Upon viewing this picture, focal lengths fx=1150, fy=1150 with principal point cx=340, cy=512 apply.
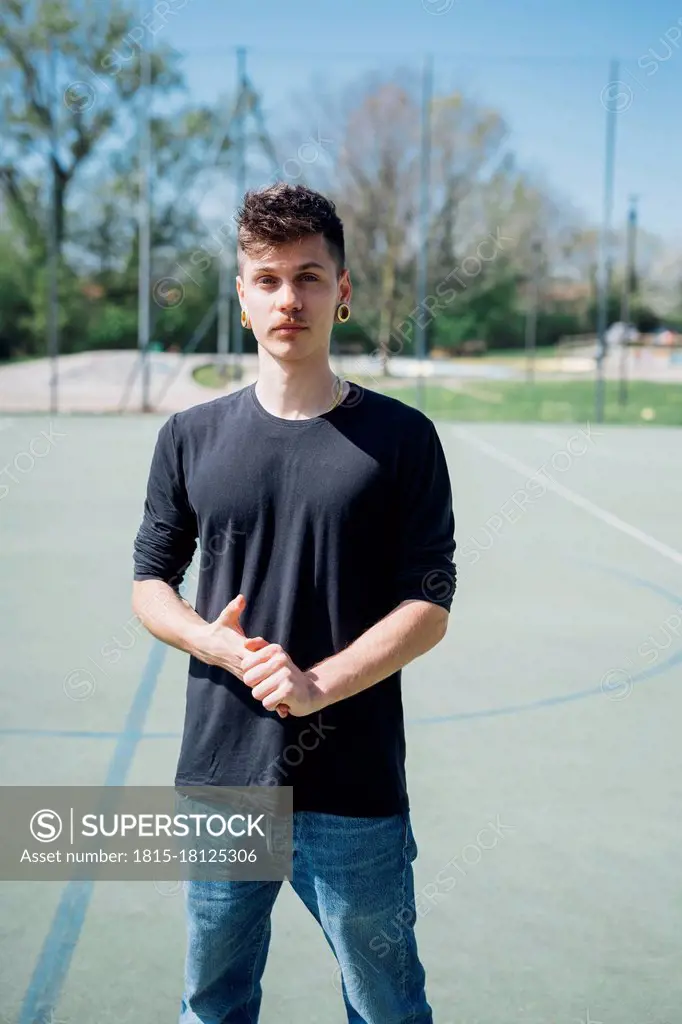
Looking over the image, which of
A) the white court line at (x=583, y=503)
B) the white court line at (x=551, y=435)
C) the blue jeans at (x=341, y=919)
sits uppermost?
the blue jeans at (x=341, y=919)

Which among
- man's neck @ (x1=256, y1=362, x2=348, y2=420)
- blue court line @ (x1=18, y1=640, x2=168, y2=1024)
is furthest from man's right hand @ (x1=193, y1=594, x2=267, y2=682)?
blue court line @ (x1=18, y1=640, x2=168, y2=1024)

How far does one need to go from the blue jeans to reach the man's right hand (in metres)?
0.30

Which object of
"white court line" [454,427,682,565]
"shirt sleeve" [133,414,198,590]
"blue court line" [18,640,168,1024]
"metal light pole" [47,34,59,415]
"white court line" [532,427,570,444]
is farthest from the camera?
"metal light pole" [47,34,59,415]

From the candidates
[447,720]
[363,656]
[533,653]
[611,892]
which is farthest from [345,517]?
[533,653]

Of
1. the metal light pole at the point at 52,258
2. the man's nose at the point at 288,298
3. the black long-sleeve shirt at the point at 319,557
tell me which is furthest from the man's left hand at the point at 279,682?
the metal light pole at the point at 52,258

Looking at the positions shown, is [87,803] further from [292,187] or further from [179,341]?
[179,341]

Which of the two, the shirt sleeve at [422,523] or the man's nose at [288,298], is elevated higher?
the man's nose at [288,298]

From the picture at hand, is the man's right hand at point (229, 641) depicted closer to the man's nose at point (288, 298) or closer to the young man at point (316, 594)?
the young man at point (316, 594)

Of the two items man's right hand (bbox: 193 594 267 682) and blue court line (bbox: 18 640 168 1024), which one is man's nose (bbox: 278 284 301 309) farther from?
blue court line (bbox: 18 640 168 1024)

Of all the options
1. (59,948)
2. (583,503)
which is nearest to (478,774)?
(59,948)

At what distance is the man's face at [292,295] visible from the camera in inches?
72.6

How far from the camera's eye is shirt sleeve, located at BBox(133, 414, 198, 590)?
1.97 meters

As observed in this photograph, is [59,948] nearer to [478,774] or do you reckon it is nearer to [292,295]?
[478,774]

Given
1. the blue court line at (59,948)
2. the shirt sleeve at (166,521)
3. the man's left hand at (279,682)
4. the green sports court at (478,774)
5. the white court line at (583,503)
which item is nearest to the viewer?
the man's left hand at (279,682)
